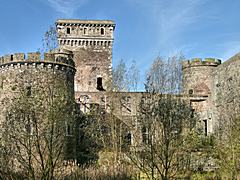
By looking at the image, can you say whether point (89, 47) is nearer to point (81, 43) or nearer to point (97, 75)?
point (81, 43)

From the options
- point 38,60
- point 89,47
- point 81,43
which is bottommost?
point 38,60

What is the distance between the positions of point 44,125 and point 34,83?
7401 millimetres

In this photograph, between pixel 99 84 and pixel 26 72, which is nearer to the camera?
pixel 26 72

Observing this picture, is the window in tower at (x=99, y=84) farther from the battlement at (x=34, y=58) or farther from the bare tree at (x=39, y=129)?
the bare tree at (x=39, y=129)

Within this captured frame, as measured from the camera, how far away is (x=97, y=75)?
35.5m

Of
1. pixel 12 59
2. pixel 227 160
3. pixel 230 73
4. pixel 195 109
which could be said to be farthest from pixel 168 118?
pixel 195 109

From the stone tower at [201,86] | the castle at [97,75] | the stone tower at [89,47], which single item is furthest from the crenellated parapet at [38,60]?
the stone tower at [89,47]

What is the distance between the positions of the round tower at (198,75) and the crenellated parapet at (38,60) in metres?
12.1

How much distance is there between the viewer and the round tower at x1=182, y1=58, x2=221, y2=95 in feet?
99.4

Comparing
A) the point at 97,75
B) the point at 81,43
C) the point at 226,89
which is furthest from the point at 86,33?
the point at 226,89

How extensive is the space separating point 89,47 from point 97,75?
2673 millimetres

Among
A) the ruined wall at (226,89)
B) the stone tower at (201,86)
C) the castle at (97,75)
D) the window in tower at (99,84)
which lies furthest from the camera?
the window in tower at (99,84)

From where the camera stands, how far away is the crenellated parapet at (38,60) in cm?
2041

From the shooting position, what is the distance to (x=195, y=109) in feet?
100
